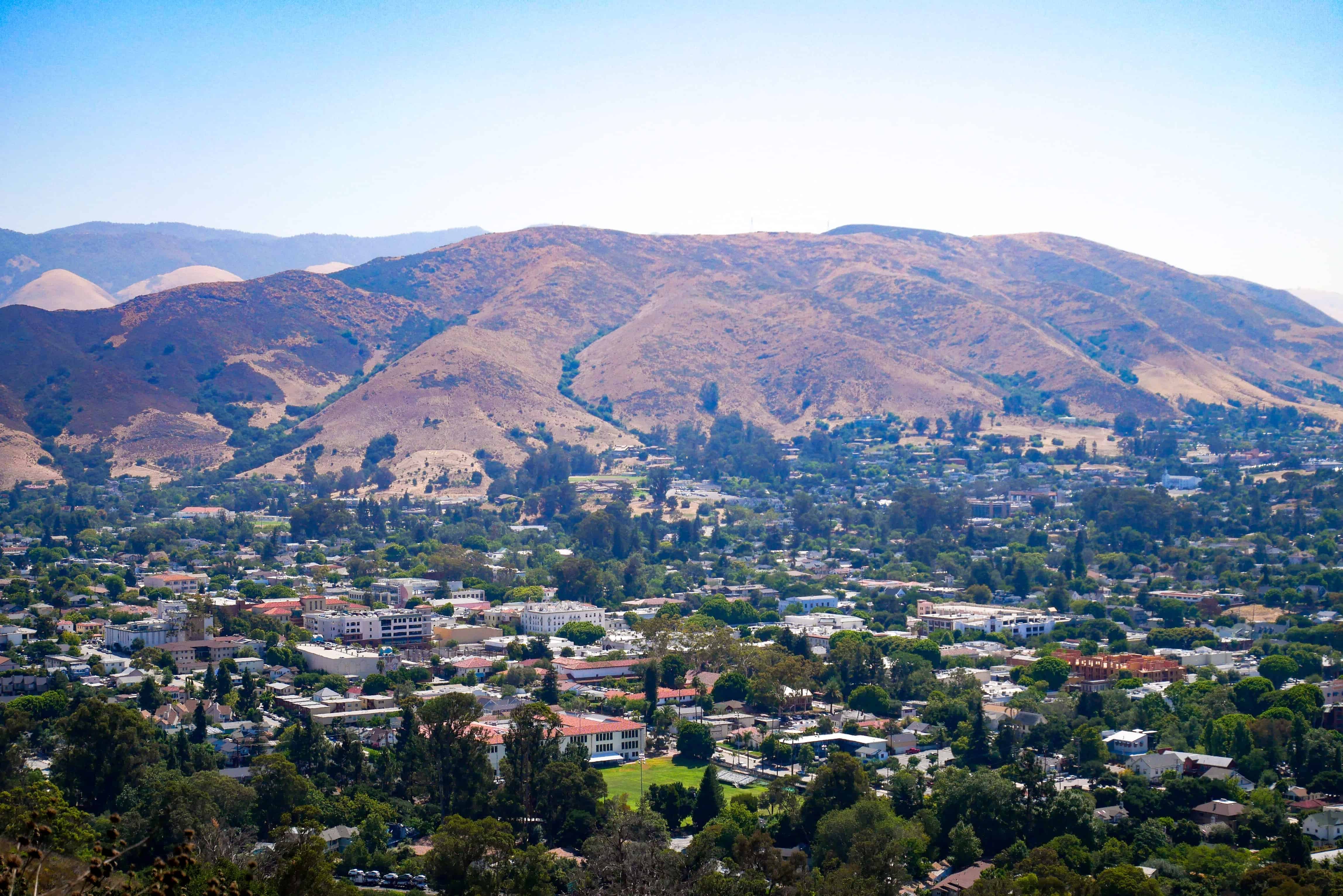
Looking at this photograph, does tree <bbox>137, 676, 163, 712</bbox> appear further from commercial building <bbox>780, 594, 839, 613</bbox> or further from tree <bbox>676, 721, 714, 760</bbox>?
commercial building <bbox>780, 594, 839, 613</bbox>

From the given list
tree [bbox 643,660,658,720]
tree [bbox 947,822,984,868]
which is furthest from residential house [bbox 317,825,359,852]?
tree [bbox 643,660,658,720]

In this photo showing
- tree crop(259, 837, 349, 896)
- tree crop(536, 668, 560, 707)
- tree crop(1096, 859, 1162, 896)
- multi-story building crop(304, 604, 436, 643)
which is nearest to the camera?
tree crop(259, 837, 349, 896)

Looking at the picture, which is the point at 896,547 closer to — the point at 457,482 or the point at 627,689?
the point at 457,482

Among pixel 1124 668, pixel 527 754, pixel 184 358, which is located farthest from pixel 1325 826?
pixel 184 358

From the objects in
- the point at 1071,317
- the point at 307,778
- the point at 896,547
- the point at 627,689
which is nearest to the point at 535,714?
the point at 307,778

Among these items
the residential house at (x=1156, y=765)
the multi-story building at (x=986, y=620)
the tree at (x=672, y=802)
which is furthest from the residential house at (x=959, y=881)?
the multi-story building at (x=986, y=620)

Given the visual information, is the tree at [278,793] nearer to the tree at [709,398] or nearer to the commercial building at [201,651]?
the commercial building at [201,651]
